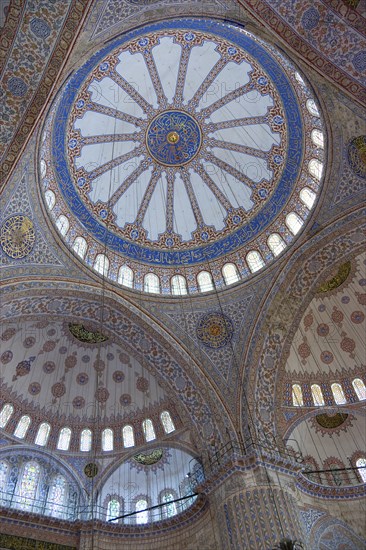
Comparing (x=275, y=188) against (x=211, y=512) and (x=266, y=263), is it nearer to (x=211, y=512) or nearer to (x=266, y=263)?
(x=266, y=263)

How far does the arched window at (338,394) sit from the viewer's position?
1147 centimetres

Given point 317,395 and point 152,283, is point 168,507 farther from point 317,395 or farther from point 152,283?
point 152,283

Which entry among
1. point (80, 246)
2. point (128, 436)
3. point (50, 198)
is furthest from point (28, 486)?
point (50, 198)

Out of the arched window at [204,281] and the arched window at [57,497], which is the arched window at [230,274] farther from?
the arched window at [57,497]

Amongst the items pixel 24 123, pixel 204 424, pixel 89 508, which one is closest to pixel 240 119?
pixel 24 123

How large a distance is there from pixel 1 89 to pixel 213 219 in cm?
650

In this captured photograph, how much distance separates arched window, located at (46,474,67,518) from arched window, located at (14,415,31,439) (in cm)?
132

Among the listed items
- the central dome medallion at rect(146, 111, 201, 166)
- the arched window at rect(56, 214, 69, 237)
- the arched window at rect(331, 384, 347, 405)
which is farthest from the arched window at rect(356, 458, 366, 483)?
the arched window at rect(56, 214, 69, 237)

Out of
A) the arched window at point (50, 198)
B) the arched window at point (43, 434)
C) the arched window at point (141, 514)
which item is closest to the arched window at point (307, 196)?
the arched window at point (50, 198)

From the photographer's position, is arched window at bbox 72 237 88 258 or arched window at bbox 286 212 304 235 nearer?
arched window at bbox 72 237 88 258

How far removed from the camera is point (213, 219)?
12.4 metres

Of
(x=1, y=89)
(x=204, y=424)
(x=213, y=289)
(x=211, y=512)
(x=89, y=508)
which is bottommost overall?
(x=211, y=512)

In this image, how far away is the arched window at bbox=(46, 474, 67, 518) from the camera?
10.7 metres

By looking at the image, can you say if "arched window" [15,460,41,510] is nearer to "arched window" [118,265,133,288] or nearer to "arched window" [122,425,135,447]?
"arched window" [122,425,135,447]
